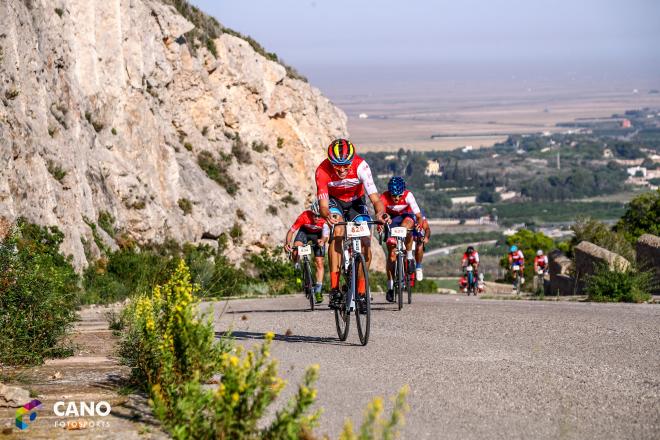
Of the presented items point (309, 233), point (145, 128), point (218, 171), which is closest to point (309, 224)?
point (309, 233)

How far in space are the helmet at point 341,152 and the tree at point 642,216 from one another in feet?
117

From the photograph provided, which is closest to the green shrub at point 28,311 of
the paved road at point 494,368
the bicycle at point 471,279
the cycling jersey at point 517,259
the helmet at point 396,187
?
the paved road at point 494,368

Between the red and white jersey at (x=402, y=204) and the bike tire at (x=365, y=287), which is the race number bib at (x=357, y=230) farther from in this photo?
the red and white jersey at (x=402, y=204)

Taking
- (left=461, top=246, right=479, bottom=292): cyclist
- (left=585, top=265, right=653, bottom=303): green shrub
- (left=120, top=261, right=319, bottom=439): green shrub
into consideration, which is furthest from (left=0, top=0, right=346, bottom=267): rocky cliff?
(left=120, top=261, right=319, bottom=439): green shrub

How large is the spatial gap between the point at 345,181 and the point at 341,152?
39cm

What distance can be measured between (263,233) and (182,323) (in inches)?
1148

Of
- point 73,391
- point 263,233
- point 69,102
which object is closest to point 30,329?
point 73,391

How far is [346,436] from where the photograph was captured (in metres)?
4.93

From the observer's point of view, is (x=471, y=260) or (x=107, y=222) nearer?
(x=471, y=260)

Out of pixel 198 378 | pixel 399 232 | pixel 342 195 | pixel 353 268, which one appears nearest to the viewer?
pixel 198 378

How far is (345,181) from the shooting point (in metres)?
11.0

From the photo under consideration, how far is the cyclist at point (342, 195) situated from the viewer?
1062cm

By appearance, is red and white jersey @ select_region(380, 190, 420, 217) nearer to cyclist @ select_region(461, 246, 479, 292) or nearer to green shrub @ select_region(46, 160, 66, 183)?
cyclist @ select_region(461, 246, 479, 292)

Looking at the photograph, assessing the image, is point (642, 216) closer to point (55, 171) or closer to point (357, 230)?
point (55, 171)
